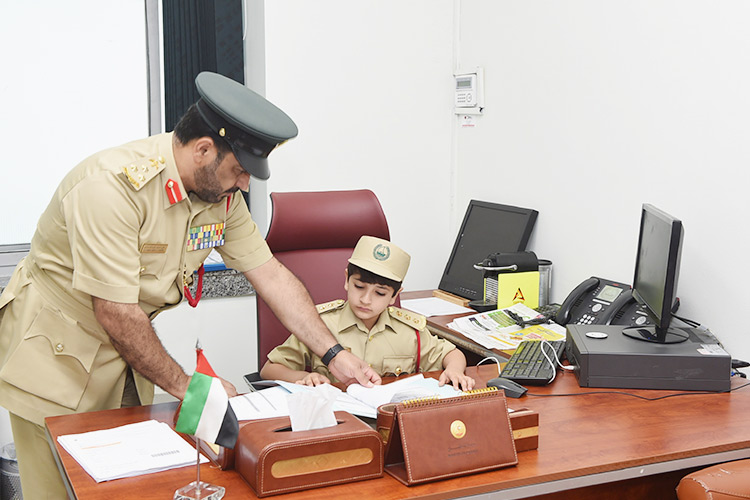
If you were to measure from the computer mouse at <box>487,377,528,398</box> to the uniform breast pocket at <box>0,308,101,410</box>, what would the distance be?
3.37 feet

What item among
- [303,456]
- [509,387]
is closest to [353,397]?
[509,387]

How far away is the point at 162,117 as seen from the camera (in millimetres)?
3436

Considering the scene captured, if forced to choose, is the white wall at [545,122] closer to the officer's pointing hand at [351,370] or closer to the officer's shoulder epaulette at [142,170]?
the officer's pointing hand at [351,370]

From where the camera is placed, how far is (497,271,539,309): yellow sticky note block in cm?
293

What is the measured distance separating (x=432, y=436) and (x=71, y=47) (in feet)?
8.48

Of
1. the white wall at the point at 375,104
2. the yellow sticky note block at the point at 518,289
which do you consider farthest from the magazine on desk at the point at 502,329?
the white wall at the point at 375,104

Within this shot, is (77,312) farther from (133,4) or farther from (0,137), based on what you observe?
(133,4)

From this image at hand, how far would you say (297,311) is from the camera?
2.24 m

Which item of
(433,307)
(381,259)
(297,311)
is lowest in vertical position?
(433,307)

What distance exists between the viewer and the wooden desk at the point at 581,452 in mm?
1430

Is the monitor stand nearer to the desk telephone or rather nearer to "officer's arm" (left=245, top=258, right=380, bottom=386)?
the desk telephone

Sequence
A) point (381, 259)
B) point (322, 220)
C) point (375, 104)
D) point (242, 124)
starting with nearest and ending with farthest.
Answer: point (242, 124), point (381, 259), point (322, 220), point (375, 104)

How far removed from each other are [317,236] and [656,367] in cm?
115

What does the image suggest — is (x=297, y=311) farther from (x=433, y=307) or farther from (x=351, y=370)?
(x=433, y=307)
